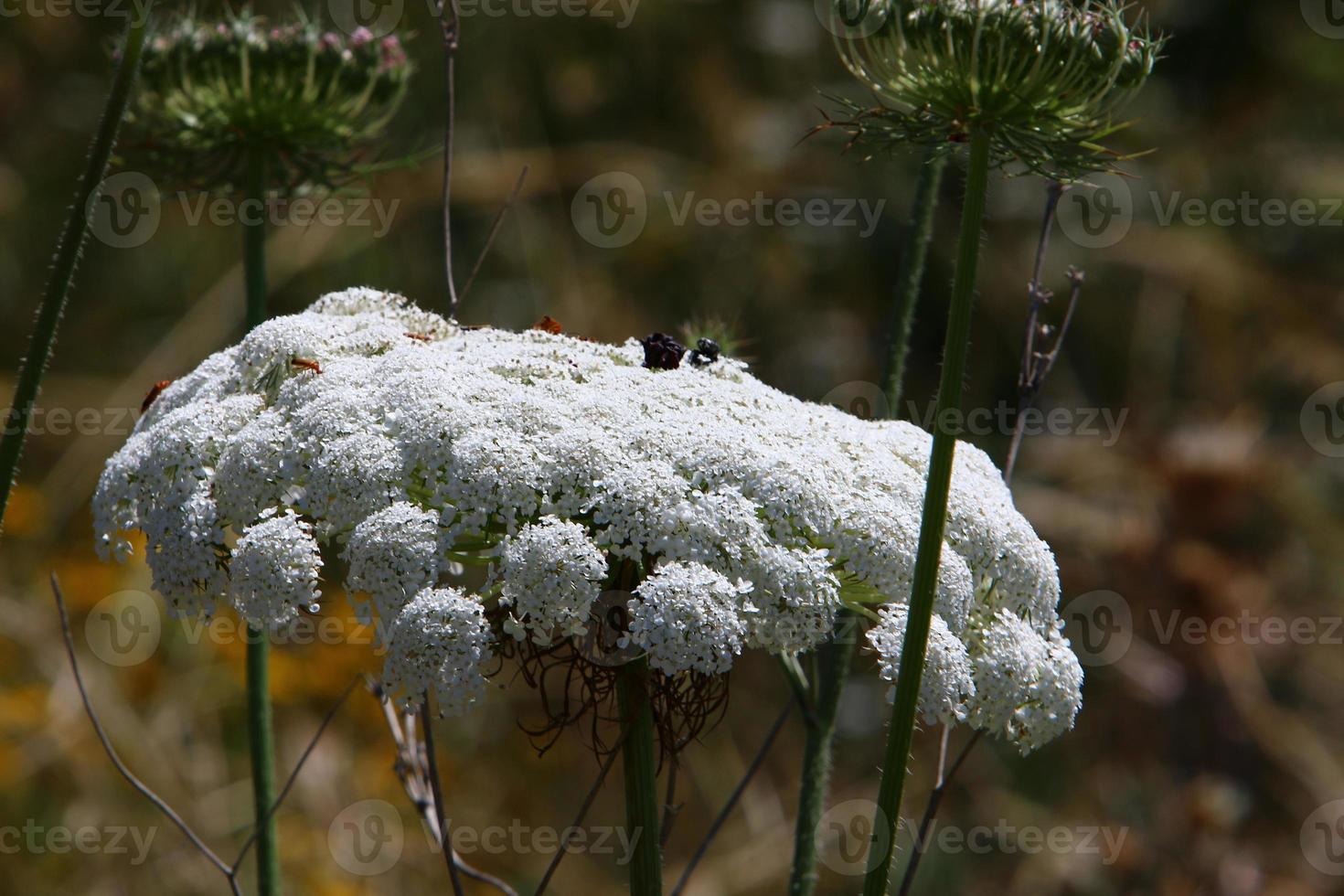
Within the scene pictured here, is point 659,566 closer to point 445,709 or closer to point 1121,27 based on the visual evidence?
point 445,709

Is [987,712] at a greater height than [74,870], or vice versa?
[987,712]

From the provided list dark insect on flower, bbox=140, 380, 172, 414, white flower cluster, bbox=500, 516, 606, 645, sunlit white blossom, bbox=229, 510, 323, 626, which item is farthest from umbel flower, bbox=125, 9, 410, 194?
white flower cluster, bbox=500, 516, 606, 645

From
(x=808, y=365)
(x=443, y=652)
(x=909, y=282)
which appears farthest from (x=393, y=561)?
(x=808, y=365)

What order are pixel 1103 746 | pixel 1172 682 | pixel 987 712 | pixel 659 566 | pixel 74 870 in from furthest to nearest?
pixel 1103 746 < pixel 1172 682 < pixel 74 870 < pixel 987 712 < pixel 659 566

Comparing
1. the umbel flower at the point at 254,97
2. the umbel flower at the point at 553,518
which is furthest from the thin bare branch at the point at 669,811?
the umbel flower at the point at 254,97

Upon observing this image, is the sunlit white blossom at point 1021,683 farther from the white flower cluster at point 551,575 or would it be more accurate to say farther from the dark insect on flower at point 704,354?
the dark insect on flower at point 704,354

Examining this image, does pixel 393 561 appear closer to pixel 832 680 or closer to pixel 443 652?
pixel 443 652

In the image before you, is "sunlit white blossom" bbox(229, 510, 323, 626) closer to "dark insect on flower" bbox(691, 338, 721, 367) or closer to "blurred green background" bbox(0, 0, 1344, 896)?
"dark insect on flower" bbox(691, 338, 721, 367)

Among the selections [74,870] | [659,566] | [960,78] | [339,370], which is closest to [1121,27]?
[960,78]
